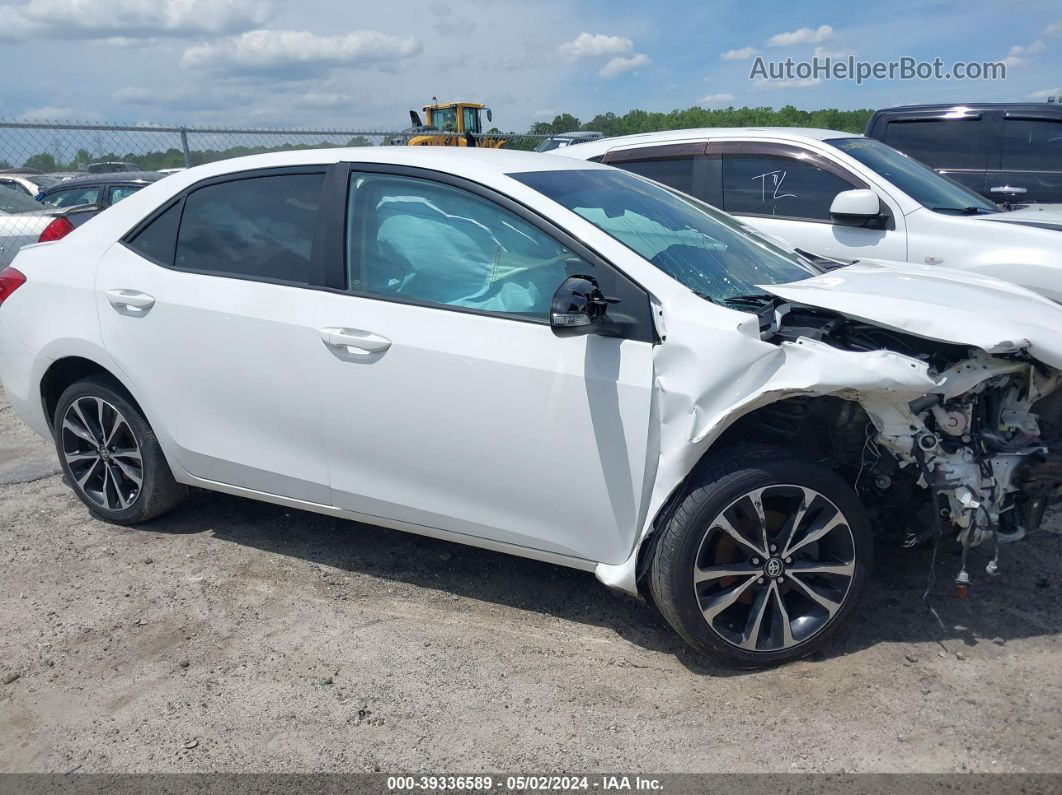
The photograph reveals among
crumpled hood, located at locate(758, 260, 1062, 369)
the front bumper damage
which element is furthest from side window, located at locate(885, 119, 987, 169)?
the front bumper damage

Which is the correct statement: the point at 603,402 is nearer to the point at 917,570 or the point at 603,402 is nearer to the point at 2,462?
the point at 917,570

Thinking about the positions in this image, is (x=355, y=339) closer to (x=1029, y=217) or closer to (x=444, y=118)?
(x=1029, y=217)

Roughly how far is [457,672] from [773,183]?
4565 millimetres

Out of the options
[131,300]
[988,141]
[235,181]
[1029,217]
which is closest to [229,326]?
[131,300]

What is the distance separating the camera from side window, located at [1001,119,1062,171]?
851 cm

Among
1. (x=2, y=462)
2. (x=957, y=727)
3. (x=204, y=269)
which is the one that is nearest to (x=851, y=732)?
(x=957, y=727)

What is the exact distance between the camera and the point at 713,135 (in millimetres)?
6840

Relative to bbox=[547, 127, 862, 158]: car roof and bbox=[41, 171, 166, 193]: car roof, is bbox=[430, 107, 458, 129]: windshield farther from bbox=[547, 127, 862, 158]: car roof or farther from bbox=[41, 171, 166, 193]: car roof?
bbox=[547, 127, 862, 158]: car roof

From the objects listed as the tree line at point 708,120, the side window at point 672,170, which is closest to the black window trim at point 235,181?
the side window at point 672,170

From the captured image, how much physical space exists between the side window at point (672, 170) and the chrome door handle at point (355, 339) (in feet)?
12.7

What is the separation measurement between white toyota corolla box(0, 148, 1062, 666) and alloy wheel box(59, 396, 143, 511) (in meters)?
0.29

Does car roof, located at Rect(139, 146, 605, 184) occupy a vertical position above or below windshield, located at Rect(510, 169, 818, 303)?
above

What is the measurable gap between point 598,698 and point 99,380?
285 cm

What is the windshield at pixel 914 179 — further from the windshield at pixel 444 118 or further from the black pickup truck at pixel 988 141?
the windshield at pixel 444 118
